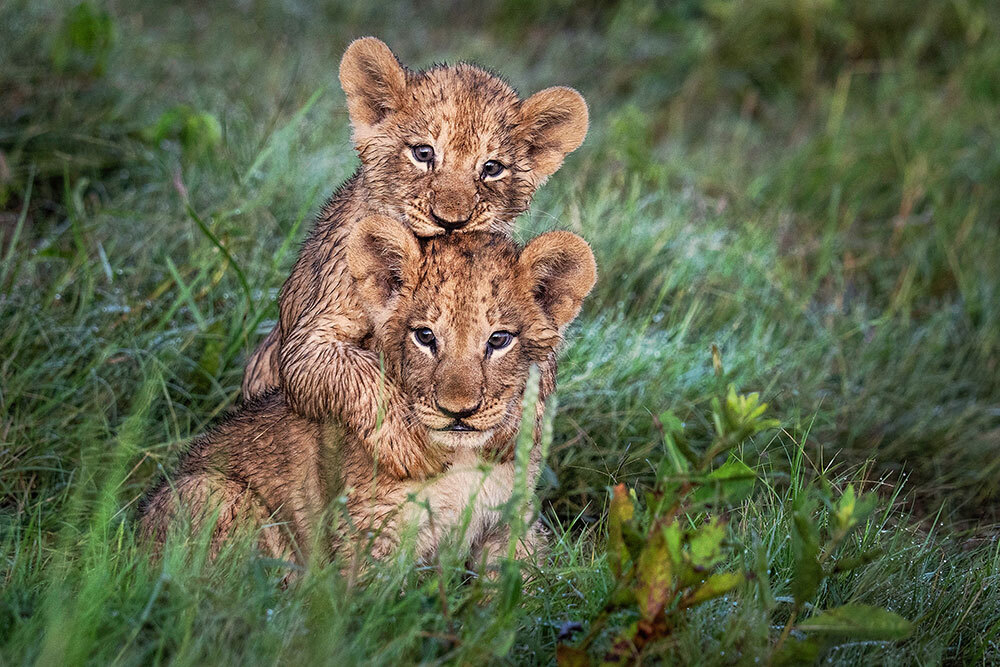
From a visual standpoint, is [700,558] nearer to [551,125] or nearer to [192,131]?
[551,125]

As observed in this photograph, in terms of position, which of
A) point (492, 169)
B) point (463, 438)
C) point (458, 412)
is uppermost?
point (492, 169)

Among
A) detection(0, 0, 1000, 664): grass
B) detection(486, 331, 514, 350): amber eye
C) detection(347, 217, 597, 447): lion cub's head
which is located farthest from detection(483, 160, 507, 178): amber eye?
detection(0, 0, 1000, 664): grass

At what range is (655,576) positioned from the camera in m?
2.74

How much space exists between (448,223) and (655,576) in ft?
4.71

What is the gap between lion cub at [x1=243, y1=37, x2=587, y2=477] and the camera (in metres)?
3.65

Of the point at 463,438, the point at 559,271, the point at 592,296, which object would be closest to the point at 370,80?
the point at 559,271

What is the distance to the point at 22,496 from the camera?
4035 millimetres

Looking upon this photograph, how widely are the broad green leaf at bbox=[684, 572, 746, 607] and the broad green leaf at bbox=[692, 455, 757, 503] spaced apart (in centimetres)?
19

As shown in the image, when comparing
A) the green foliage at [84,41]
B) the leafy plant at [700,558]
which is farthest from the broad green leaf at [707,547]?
the green foliage at [84,41]

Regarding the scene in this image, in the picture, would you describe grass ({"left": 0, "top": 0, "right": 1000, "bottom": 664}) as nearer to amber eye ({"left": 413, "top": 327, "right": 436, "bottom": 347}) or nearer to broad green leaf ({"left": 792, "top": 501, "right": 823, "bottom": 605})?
broad green leaf ({"left": 792, "top": 501, "right": 823, "bottom": 605})

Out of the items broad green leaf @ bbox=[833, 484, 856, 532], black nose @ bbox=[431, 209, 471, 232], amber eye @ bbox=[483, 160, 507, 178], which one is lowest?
broad green leaf @ bbox=[833, 484, 856, 532]

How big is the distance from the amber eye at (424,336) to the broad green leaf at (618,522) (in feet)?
3.02

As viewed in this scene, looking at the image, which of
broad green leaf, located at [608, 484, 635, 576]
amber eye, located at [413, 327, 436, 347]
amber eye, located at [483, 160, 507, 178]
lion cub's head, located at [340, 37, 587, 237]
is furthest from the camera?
amber eye, located at [483, 160, 507, 178]

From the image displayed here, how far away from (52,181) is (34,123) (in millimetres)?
324
